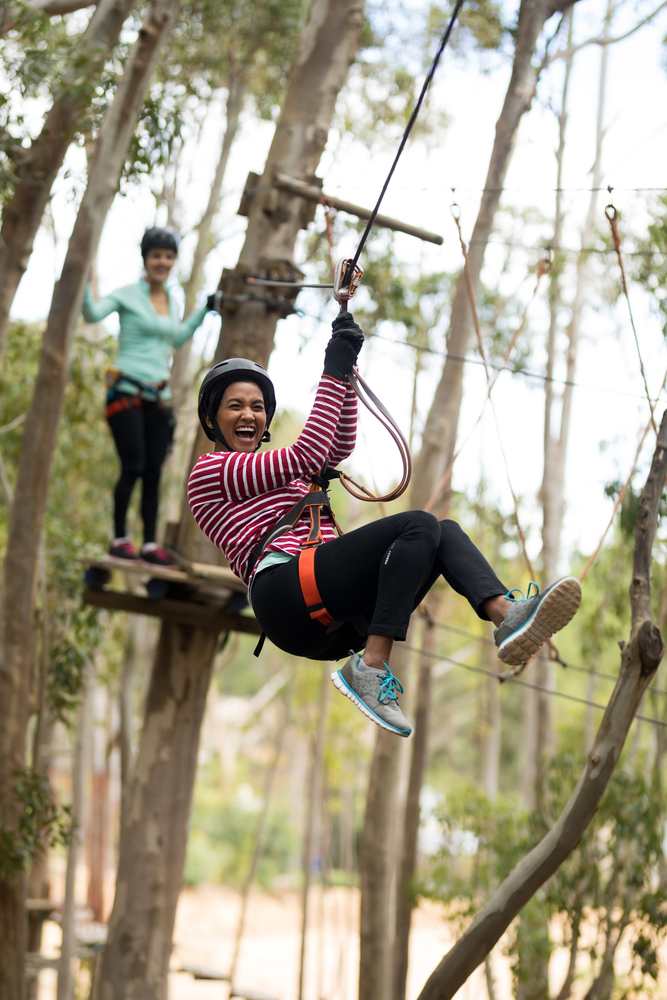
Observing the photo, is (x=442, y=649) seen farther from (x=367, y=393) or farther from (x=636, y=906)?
(x=367, y=393)

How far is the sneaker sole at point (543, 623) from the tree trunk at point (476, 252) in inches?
185

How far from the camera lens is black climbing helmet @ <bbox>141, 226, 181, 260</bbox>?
4180mm

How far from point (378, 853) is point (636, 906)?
174 centimetres

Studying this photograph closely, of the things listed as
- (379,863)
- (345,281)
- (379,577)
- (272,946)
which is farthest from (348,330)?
(272,946)

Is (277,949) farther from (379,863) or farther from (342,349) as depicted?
(342,349)

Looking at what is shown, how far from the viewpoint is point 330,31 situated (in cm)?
530

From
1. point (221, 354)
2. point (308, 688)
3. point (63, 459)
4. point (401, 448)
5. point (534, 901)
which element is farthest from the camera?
point (308, 688)

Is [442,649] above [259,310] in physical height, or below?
below

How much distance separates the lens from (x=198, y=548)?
15.2 feet

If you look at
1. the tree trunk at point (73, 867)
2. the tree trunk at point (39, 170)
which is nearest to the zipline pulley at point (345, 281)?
the tree trunk at point (39, 170)

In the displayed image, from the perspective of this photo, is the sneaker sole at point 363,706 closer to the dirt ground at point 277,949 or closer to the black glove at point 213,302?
the black glove at point 213,302

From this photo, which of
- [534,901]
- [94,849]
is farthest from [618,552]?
[94,849]

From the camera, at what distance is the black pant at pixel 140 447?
417 centimetres

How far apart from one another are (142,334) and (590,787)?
2.77 metres
